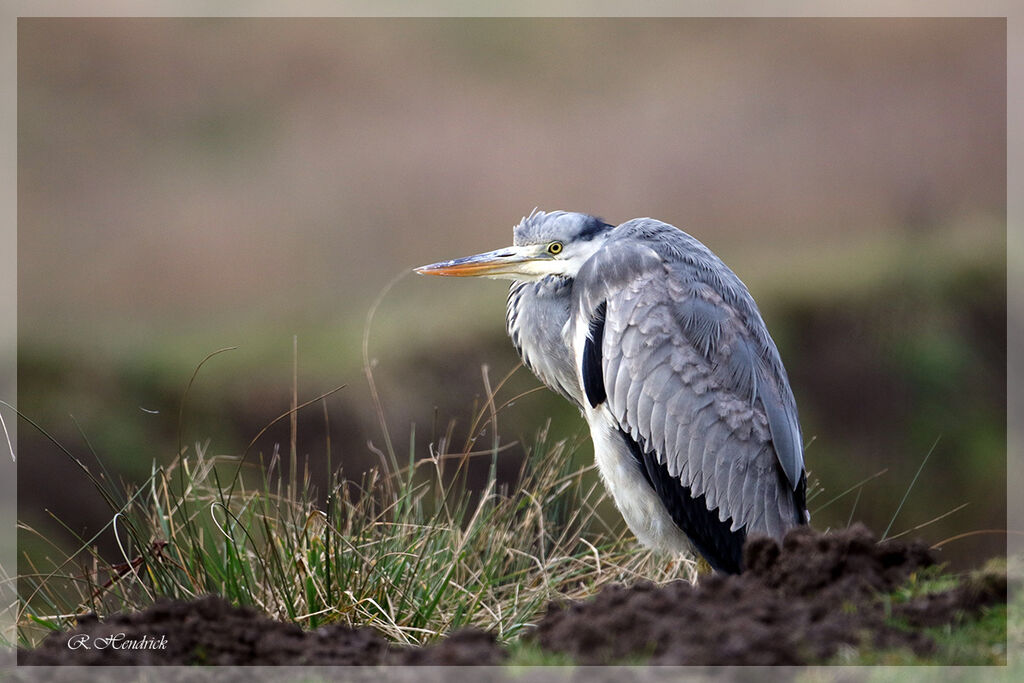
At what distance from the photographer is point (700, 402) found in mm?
3361

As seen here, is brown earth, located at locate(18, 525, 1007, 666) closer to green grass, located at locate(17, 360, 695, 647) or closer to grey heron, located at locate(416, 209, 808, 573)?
green grass, located at locate(17, 360, 695, 647)

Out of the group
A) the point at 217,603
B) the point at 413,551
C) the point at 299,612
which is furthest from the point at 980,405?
the point at 217,603

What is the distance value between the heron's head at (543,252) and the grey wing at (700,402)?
0.36 meters

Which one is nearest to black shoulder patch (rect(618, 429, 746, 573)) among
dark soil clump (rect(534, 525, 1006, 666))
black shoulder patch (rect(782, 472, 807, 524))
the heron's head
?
black shoulder patch (rect(782, 472, 807, 524))

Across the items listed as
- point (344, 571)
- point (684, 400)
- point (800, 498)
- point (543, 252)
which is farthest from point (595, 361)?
point (344, 571)

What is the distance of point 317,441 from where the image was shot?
651cm

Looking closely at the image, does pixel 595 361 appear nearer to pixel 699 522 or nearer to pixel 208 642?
pixel 699 522

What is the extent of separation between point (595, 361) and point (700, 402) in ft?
1.31

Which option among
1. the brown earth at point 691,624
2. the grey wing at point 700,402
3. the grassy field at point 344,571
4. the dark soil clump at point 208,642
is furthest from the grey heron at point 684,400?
the dark soil clump at point 208,642

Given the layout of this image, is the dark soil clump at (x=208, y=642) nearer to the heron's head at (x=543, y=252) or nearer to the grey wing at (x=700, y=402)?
the grey wing at (x=700, y=402)

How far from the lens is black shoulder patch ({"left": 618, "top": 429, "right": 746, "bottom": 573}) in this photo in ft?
11.0

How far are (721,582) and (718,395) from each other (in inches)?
44.8

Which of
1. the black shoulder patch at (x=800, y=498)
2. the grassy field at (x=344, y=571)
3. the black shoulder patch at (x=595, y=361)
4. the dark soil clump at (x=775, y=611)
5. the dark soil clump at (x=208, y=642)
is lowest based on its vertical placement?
the grassy field at (x=344, y=571)

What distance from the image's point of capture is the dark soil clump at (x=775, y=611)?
2034mm
